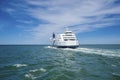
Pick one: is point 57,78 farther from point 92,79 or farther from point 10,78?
point 10,78

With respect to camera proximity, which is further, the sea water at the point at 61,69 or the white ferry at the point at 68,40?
the white ferry at the point at 68,40

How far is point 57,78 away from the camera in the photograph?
16.1 metres

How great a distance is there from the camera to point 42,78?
15711 millimetres

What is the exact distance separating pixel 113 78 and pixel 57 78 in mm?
6242

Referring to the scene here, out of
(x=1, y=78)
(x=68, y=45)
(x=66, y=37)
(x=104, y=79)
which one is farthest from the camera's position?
(x=66, y=37)

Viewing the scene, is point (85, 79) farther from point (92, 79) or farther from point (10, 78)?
point (10, 78)

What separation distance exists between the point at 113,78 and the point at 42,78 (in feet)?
25.9

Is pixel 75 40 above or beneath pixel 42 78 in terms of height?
above

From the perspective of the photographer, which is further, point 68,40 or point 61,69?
point 68,40

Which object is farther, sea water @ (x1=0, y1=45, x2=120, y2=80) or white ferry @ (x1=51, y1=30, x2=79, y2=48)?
white ferry @ (x1=51, y1=30, x2=79, y2=48)

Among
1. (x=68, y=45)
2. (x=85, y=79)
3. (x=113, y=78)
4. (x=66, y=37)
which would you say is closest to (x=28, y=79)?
(x=85, y=79)

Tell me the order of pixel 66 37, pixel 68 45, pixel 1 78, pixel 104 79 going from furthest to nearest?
pixel 66 37
pixel 68 45
pixel 1 78
pixel 104 79

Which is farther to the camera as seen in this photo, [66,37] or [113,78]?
[66,37]

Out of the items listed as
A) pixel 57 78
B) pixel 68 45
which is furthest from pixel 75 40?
pixel 57 78
